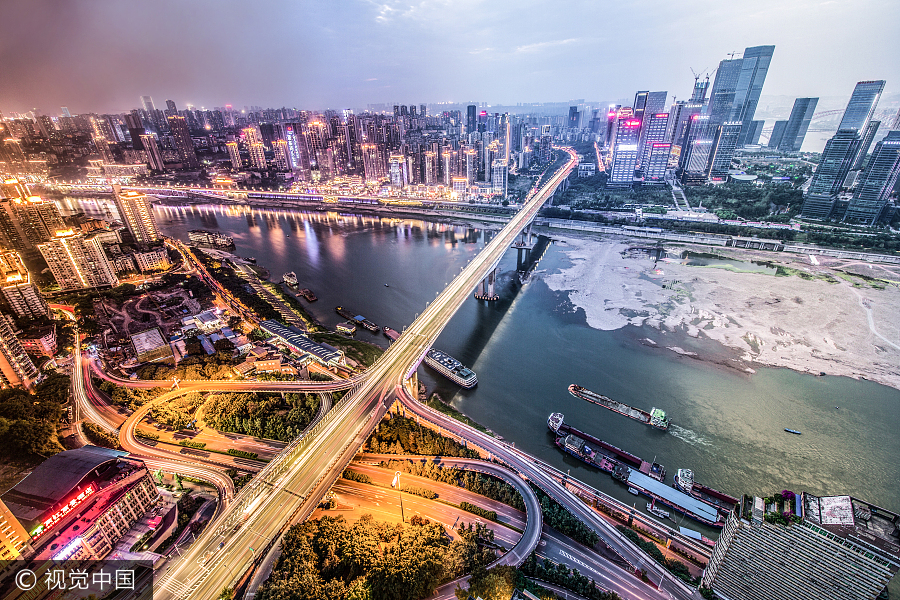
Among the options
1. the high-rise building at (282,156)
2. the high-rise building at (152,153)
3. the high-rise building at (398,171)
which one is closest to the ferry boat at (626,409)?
the high-rise building at (398,171)

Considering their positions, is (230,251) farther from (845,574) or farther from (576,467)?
(845,574)

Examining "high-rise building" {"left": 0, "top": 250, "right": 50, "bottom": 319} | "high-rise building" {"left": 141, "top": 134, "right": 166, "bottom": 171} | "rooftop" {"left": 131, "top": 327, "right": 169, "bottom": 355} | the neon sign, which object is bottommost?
"rooftop" {"left": 131, "top": 327, "right": 169, "bottom": 355}

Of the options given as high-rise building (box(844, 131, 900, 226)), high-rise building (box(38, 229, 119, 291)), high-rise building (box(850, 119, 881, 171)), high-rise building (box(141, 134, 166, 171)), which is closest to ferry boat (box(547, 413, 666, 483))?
high-rise building (box(38, 229, 119, 291))

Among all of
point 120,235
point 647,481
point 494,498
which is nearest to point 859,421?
point 647,481

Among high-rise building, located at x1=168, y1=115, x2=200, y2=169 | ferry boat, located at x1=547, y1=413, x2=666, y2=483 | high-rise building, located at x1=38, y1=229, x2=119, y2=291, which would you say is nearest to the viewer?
ferry boat, located at x1=547, y1=413, x2=666, y2=483

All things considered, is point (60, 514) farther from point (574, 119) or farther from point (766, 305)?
point (574, 119)

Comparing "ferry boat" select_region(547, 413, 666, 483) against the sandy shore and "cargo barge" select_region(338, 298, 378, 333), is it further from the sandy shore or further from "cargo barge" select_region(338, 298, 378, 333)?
"cargo barge" select_region(338, 298, 378, 333)

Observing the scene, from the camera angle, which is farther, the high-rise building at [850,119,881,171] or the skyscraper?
the high-rise building at [850,119,881,171]
